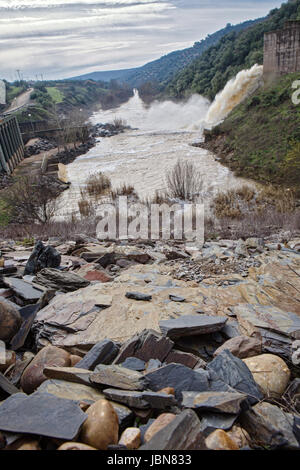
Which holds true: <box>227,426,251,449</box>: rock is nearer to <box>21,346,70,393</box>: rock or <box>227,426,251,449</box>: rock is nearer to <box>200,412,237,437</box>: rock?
<box>200,412,237,437</box>: rock

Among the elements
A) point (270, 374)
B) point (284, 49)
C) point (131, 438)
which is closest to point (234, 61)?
point (284, 49)

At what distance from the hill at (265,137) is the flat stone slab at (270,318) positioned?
15.2m

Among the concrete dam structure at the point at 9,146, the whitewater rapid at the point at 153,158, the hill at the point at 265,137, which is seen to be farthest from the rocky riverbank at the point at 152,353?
the concrete dam structure at the point at 9,146

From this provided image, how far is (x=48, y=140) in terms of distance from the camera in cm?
4538

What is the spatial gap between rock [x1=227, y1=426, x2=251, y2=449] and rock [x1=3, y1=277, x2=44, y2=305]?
10.0 feet

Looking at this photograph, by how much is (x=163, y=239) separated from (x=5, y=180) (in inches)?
813

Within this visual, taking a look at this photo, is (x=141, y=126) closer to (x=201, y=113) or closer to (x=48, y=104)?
(x=201, y=113)

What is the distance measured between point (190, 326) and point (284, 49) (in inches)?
1325

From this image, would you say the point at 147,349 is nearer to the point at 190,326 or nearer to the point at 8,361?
the point at 190,326

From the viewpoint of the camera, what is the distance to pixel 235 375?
98.5 inches

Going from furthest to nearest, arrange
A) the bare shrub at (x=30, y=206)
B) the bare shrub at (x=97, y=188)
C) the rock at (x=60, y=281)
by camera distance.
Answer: the bare shrub at (x=97, y=188) < the bare shrub at (x=30, y=206) < the rock at (x=60, y=281)

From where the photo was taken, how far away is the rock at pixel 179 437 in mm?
1715

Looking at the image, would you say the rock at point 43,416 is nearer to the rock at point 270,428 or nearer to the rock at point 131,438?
the rock at point 131,438

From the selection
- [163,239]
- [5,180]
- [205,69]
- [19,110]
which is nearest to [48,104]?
[19,110]
